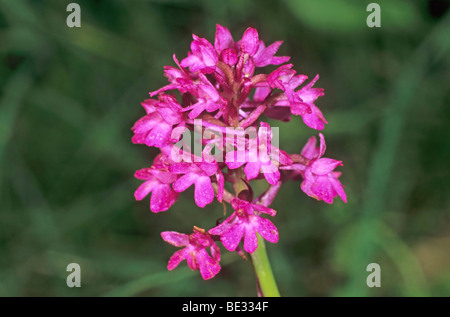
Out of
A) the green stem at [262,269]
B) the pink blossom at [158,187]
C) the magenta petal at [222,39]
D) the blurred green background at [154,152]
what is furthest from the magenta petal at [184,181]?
the blurred green background at [154,152]

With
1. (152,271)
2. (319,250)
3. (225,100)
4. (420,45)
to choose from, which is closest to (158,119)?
(225,100)

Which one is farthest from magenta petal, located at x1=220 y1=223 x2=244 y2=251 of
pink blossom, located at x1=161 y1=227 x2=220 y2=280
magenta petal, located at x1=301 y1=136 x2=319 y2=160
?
magenta petal, located at x1=301 y1=136 x2=319 y2=160

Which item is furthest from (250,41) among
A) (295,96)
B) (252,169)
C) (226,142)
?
(252,169)

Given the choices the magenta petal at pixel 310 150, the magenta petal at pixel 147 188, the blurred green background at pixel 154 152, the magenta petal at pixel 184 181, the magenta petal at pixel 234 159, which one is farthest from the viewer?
the blurred green background at pixel 154 152

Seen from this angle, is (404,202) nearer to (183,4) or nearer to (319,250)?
(319,250)

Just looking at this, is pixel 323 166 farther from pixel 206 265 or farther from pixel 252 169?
pixel 206 265

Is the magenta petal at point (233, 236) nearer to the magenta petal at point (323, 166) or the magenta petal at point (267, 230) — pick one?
the magenta petal at point (267, 230)
